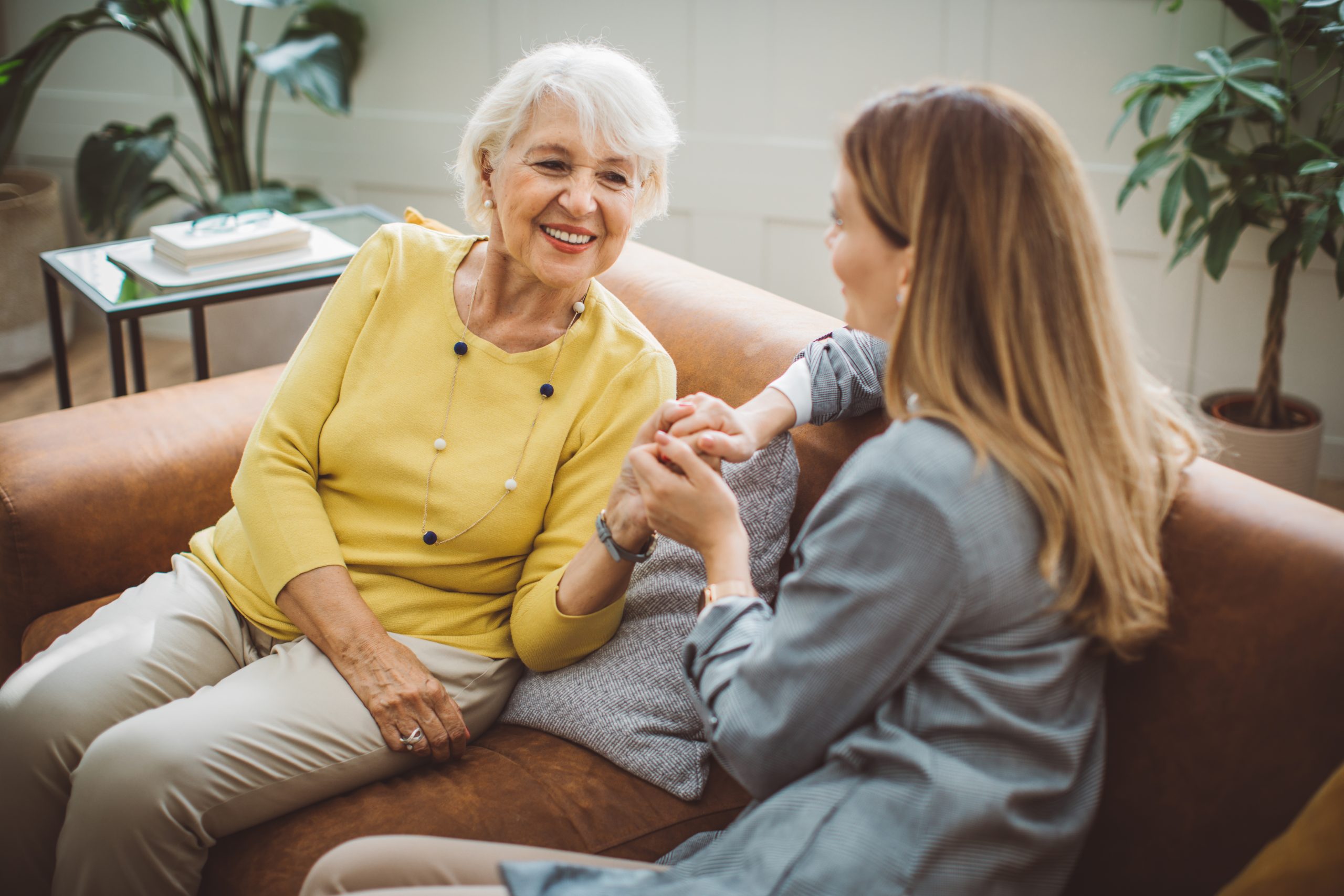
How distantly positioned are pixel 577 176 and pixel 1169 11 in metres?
1.72

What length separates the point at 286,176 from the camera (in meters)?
3.76

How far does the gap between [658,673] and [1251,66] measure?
1.86m

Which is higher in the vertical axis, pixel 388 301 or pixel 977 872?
pixel 388 301

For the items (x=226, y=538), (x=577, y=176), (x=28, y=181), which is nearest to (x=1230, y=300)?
(x=577, y=176)

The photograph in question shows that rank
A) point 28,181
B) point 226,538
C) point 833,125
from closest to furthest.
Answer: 1. point 833,125
2. point 226,538
3. point 28,181

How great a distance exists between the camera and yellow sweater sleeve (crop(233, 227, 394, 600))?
1428mm

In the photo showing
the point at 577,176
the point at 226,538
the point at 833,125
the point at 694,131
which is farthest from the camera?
the point at 694,131

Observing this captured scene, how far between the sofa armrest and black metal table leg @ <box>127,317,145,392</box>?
0.34 m

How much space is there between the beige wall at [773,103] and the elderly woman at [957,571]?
1643 mm

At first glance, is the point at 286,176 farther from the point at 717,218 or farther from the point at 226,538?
the point at 226,538

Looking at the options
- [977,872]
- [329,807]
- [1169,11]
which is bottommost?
[329,807]

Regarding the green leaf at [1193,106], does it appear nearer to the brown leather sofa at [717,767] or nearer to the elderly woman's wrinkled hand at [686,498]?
the brown leather sofa at [717,767]

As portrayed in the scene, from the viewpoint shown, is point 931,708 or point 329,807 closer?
point 931,708

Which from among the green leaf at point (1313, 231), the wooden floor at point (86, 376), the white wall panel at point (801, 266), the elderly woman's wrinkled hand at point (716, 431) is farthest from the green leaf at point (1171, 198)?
the wooden floor at point (86, 376)
